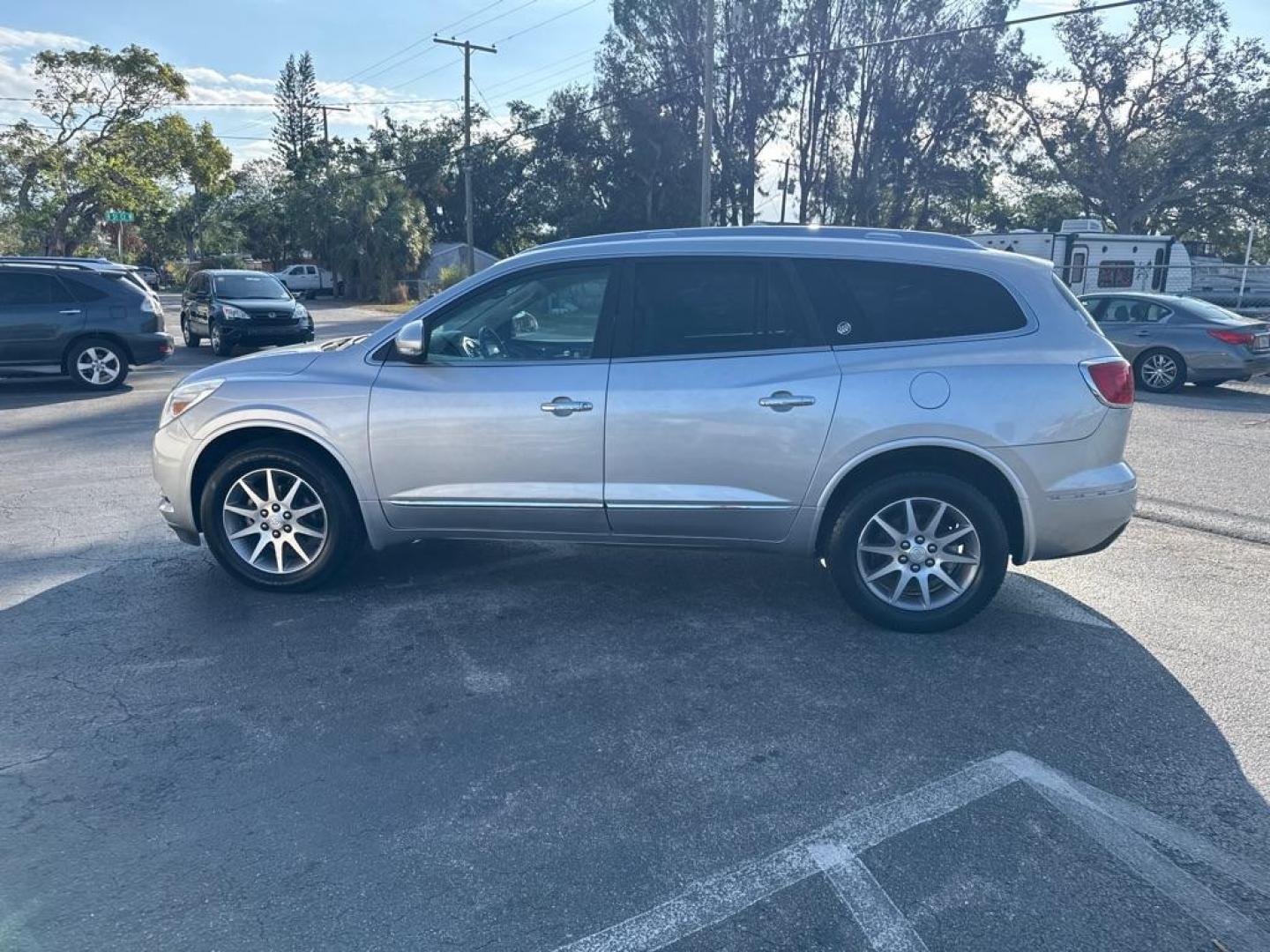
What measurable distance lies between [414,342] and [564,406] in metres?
0.84

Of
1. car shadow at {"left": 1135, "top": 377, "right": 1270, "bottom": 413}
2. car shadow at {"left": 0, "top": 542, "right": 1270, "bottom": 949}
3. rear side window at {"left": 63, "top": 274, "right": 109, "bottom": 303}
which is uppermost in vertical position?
rear side window at {"left": 63, "top": 274, "right": 109, "bottom": 303}

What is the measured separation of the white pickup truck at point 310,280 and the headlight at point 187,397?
4399cm

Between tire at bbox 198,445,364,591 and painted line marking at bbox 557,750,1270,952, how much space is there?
2973 millimetres

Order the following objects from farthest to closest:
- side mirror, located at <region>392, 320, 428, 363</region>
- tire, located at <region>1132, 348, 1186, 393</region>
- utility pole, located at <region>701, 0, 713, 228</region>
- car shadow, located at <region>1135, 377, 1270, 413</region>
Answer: utility pole, located at <region>701, 0, 713, 228</region> → tire, located at <region>1132, 348, 1186, 393</region> → car shadow, located at <region>1135, 377, 1270, 413</region> → side mirror, located at <region>392, 320, 428, 363</region>

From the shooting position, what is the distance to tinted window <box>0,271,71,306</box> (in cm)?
1205

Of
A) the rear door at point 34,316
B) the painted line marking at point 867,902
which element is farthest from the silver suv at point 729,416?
the rear door at point 34,316

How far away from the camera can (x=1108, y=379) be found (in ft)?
14.1

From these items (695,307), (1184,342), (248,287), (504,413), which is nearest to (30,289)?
(248,287)

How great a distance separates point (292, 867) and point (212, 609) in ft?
7.94

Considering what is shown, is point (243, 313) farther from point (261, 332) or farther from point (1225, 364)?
point (1225, 364)

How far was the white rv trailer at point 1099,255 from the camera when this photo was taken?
26312 mm

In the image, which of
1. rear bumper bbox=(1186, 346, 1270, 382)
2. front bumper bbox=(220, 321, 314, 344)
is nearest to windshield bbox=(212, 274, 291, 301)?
front bumper bbox=(220, 321, 314, 344)

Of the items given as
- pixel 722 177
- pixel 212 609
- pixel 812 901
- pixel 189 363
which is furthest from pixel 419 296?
pixel 812 901

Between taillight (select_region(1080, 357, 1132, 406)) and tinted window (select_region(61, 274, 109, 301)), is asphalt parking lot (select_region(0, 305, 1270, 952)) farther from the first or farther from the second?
tinted window (select_region(61, 274, 109, 301))
